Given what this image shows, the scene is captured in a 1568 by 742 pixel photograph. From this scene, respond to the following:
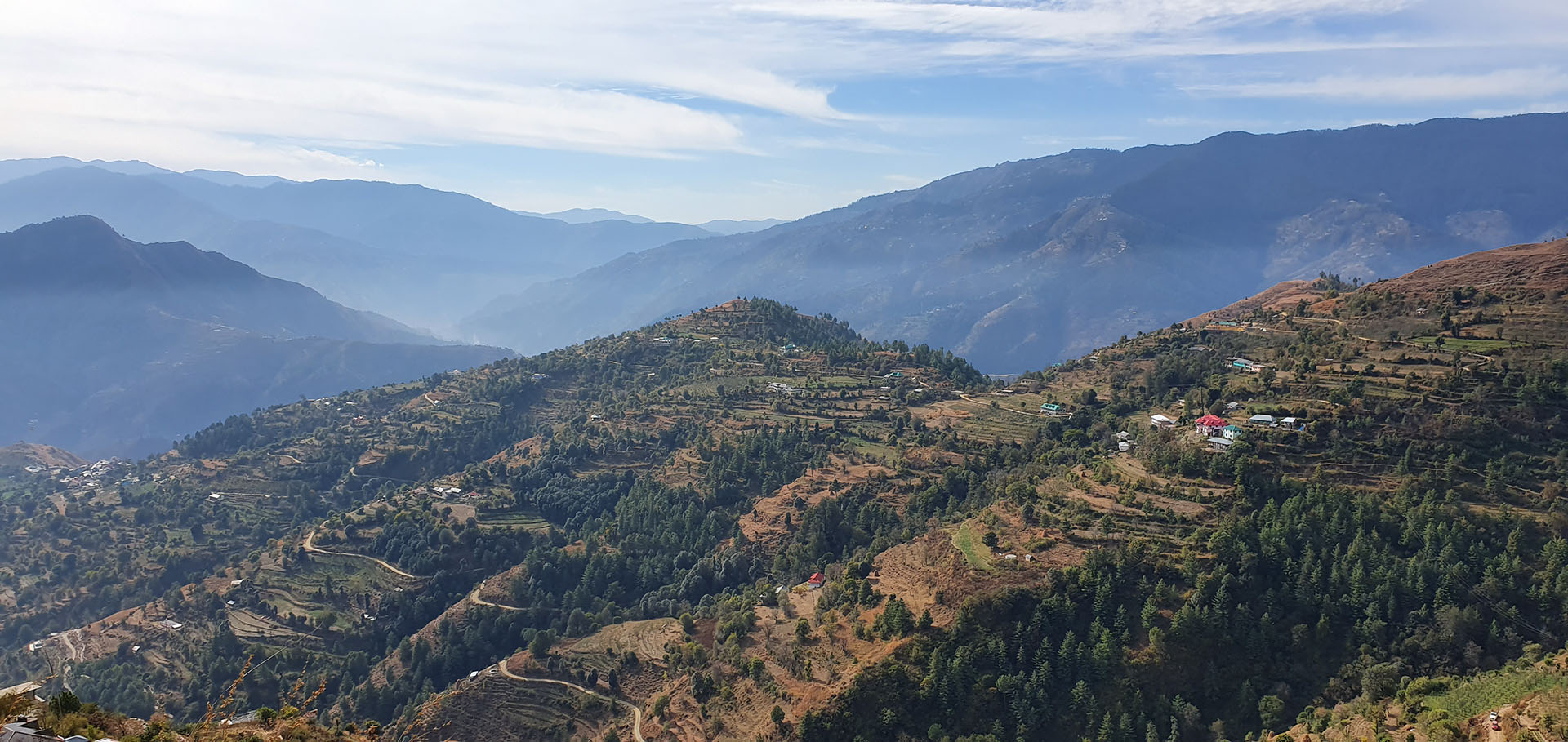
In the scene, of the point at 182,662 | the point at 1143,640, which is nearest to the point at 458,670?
the point at 182,662

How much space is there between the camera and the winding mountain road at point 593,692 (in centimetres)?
4750

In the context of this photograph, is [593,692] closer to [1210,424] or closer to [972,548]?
[972,548]

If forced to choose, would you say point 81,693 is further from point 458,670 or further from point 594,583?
point 594,583

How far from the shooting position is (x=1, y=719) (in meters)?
23.0

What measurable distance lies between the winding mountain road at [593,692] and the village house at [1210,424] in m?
37.8

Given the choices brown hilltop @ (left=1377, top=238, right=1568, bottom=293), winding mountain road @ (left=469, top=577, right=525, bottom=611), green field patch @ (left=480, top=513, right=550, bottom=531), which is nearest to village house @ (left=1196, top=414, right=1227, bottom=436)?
brown hilltop @ (left=1377, top=238, right=1568, bottom=293)

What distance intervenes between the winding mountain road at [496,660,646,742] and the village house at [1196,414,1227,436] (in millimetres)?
37759

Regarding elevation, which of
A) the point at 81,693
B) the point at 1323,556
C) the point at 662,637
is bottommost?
the point at 81,693

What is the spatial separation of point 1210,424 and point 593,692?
41.2 meters

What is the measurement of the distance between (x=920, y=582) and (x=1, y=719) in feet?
123

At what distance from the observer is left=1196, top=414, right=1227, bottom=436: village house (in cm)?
5381

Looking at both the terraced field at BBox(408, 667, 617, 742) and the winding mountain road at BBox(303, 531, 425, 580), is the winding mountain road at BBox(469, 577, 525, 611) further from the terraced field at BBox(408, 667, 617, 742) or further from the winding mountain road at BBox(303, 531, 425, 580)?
the terraced field at BBox(408, 667, 617, 742)

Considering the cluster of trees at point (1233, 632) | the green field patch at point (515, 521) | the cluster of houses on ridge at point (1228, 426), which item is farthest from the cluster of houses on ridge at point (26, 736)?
the green field patch at point (515, 521)

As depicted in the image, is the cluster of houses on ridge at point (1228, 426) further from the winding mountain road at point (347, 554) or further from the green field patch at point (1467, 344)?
the winding mountain road at point (347, 554)
